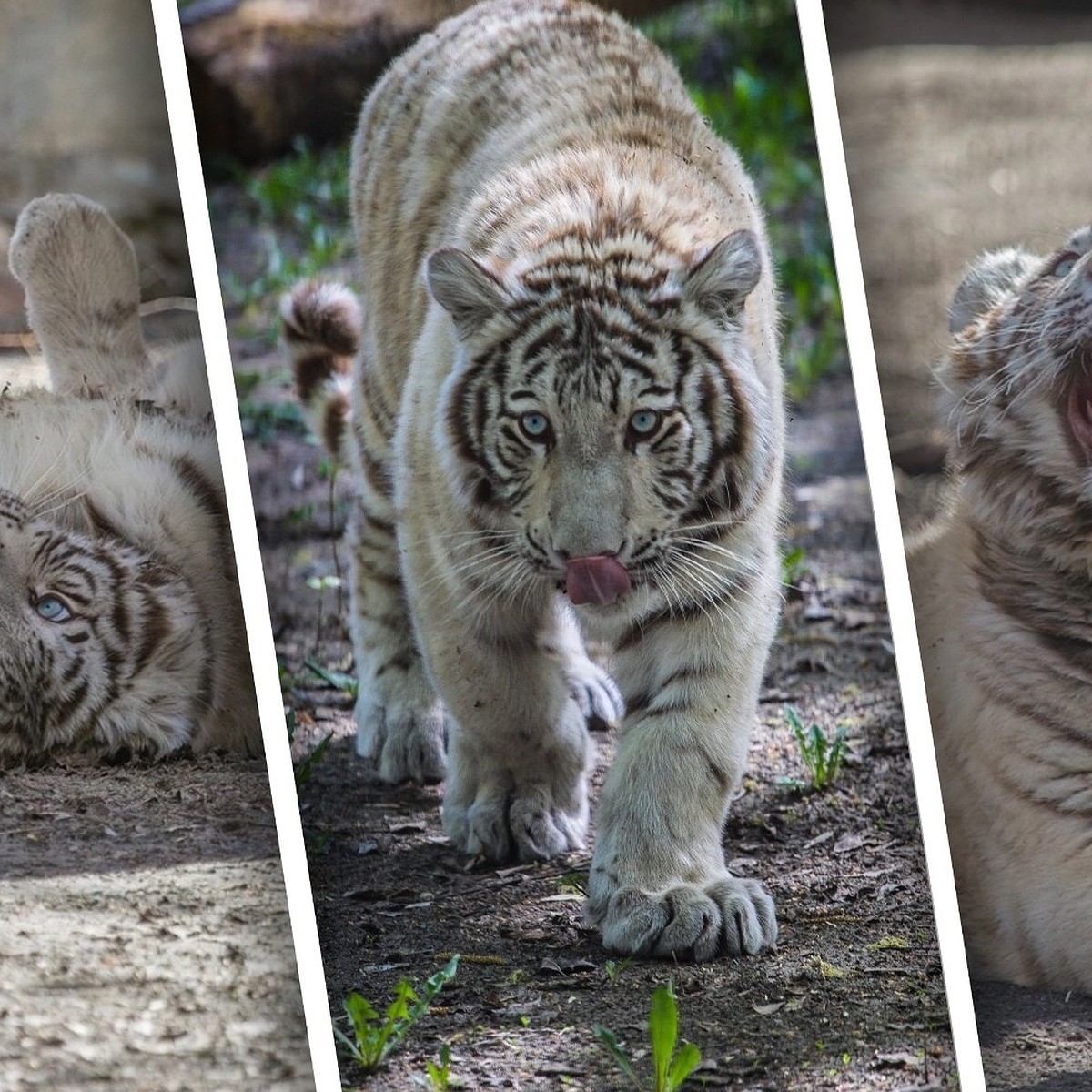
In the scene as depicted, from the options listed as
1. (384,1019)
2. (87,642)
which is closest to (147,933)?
(384,1019)

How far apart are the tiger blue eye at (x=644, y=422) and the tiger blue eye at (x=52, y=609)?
84 centimetres

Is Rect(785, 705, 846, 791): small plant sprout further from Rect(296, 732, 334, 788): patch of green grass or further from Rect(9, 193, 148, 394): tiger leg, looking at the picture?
Rect(9, 193, 148, 394): tiger leg

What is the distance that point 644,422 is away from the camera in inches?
89.5

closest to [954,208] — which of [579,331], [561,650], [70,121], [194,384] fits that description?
[579,331]

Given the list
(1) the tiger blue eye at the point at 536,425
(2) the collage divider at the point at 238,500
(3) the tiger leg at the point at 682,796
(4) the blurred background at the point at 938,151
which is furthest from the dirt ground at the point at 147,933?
(4) the blurred background at the point at 938,151

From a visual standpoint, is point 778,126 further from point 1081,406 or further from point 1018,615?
point 1018,615

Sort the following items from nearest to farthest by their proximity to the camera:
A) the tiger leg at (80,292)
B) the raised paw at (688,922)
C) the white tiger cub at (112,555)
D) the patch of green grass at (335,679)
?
1. the raised paw at (688,922)
2. the white tiger cub at (112,555)
3. the tiger leg at (80,292)
4. the patch of green grass at (335,679)

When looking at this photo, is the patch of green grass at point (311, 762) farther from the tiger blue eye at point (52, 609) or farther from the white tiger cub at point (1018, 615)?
the white tiger cub at point (1018, 615)

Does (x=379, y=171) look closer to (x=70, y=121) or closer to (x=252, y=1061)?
(x=70, y=121)

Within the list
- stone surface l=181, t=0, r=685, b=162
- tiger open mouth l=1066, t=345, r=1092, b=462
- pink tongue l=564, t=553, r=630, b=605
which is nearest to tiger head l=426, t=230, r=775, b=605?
pink tongue l=564, t=553, r=630, b=605

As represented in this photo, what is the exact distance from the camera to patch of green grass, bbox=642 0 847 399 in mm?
2551

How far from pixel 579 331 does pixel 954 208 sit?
0.60m

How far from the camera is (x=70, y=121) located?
7.82 feet

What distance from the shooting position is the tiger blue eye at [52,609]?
7.63ft
